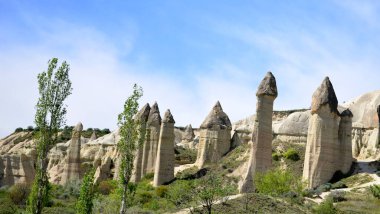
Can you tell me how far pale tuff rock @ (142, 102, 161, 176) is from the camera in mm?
54062

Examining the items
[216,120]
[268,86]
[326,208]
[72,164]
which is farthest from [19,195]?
[326,208]

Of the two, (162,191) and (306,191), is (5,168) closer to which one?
→ (162,191)

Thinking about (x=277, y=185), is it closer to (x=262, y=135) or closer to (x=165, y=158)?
(x=262, y=135)

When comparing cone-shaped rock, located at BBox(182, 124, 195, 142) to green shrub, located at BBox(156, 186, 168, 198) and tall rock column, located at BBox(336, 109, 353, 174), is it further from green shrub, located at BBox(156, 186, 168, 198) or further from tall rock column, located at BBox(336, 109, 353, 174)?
tall rock column, located at BBox(336, 109, 353, 174)

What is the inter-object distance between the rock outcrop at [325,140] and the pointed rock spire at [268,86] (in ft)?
11.0

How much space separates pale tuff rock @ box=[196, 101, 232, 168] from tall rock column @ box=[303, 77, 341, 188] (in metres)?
14.0

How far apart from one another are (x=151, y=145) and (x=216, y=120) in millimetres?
6684

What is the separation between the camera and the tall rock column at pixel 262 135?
41.8 m

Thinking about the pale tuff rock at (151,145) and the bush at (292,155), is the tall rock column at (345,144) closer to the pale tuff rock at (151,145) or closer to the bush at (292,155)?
the bush at (292,155)

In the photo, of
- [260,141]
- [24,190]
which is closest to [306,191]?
[260,141]

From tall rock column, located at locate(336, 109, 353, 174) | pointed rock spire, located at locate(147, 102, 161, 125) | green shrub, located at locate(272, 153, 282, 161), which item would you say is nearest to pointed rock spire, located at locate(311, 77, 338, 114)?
tall rock column, located at locate(336, 109, 353, 174)

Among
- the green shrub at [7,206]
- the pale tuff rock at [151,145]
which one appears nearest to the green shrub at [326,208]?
the green shrub at [7,206]

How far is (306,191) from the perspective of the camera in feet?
124

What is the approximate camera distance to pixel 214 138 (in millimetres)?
54562
